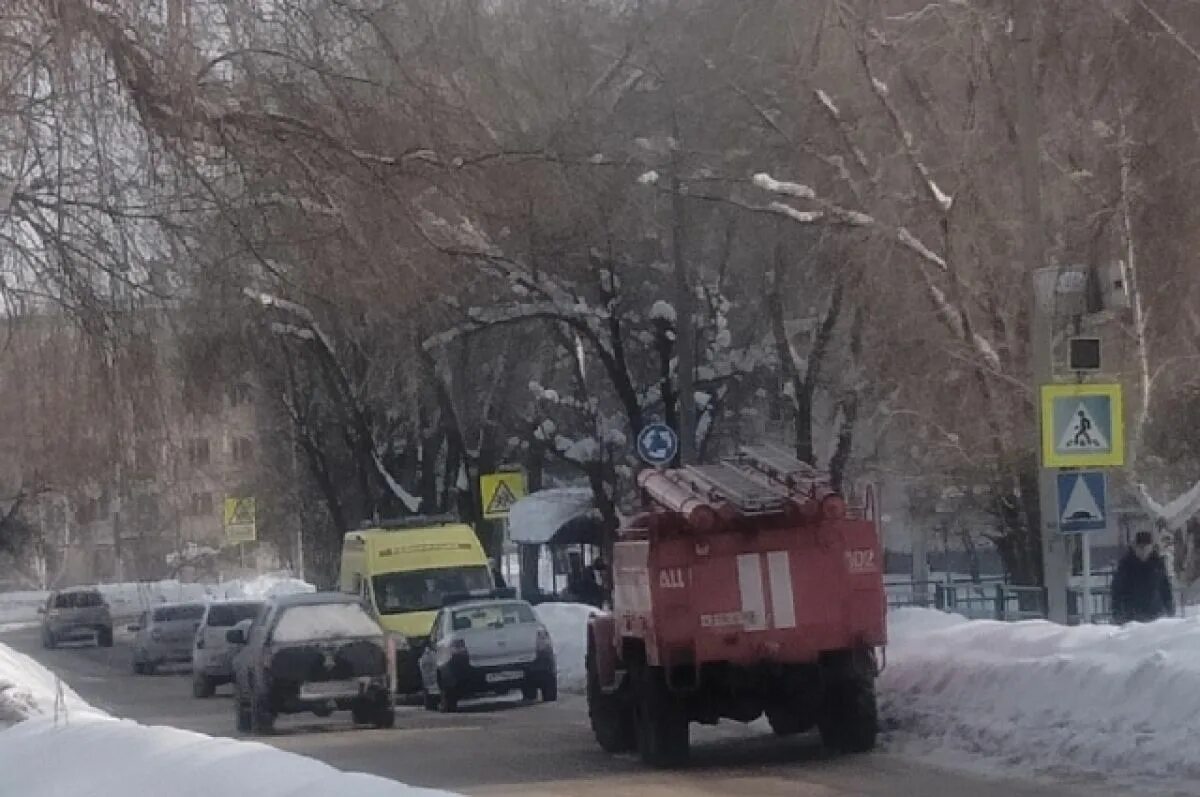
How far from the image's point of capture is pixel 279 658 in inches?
1066

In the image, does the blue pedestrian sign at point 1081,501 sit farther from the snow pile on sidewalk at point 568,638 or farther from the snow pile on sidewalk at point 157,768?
the snow pile on sidewalk at point 157,768

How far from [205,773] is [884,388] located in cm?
2351

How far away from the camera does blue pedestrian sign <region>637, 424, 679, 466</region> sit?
31.4 meters

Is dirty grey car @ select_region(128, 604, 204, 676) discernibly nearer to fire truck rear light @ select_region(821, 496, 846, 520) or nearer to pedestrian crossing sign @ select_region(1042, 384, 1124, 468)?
pedestrian crossing sign @ select_region(1042, 384, 1124, 468)

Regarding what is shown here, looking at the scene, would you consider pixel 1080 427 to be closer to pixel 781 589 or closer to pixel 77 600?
pixel 781 589

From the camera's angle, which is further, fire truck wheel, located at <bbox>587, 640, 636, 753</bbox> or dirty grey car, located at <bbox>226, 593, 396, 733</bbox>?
dirty grey car, located at <bbox>226, 593, 396, 733</bbox>

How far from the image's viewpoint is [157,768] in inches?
454

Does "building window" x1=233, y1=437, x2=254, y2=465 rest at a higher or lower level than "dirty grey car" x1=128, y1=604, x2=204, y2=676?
higher

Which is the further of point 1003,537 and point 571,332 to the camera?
point 571,332

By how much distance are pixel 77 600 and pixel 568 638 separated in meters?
28.7

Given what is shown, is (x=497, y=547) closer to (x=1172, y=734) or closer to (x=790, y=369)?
(x=790, y=369)

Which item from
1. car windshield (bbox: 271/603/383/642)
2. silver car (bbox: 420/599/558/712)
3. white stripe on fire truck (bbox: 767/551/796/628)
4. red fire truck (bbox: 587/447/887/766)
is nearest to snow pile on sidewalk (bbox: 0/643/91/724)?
car windshield (bbox: 271/603/383/642)

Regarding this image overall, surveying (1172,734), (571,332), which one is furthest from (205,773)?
(571,332)

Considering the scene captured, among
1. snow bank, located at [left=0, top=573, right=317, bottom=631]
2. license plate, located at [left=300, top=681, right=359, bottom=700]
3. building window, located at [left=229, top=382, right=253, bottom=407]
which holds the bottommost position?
license plate, located at [left=300, top=681, right=359, bottom=700]
